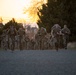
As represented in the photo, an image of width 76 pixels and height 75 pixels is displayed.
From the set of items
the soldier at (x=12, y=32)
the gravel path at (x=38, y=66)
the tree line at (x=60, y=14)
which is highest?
the tree line at (x=60, y=14)

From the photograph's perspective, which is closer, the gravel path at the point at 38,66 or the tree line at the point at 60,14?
the gravel path at the point at 38,66

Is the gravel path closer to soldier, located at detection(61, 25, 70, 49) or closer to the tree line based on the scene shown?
soldier, located at detection(61, 25, 70, 49)

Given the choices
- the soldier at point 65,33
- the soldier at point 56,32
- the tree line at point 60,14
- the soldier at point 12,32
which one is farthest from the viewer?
the tree line at point 60,14

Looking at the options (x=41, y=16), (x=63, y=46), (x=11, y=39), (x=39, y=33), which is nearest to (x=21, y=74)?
(x=11, y=39)

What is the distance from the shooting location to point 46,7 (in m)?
55.4

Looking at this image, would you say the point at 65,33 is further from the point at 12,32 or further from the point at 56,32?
the point at 12,32

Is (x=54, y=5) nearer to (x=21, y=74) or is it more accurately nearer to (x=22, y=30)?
(x=22, y=30)

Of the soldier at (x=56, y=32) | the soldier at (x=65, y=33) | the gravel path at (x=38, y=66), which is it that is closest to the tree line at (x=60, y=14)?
the soldier at (x=65, y=33)

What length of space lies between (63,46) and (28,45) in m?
15.1

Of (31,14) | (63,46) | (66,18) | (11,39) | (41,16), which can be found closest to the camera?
(11,39)

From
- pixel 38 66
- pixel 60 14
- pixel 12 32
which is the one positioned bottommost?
pixel 38 66

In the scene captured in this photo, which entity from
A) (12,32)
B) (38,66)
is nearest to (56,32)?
(12,32)

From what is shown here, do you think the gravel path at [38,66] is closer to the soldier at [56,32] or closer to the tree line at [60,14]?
the soldier at [56,32]

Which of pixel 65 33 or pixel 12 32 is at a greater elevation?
pixel 65 33
